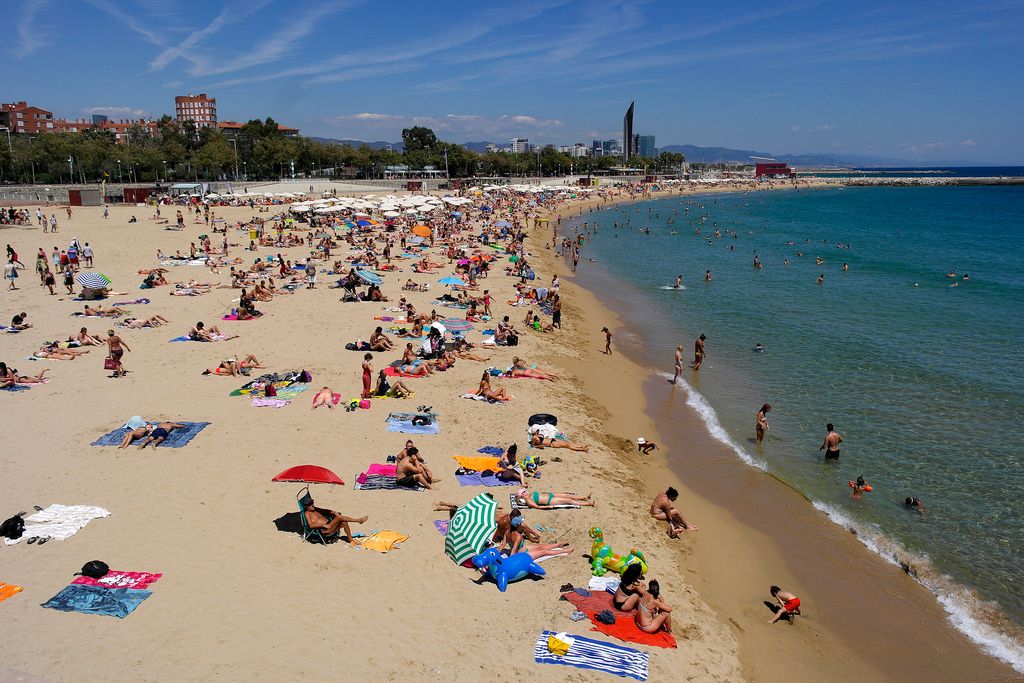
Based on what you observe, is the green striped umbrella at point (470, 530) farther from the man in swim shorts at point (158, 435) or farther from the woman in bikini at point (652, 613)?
the man in swim shorts at point (158, 435)

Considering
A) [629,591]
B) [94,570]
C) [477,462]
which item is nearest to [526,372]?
[477,462]

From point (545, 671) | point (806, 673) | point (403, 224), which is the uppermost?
point (403, 224)

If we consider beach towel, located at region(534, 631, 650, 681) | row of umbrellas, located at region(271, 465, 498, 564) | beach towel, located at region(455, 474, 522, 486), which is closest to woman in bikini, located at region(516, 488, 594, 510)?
beach towel, located at region(455, 474, 522, 486)

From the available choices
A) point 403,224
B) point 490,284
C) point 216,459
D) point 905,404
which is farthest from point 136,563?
point 403,224

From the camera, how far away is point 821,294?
28.6 meters

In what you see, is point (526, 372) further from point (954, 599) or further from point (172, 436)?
point (954, 599)

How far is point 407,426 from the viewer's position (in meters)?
11.0

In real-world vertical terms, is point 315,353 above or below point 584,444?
above

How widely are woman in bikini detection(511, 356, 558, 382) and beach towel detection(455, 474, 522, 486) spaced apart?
5114 millimetres

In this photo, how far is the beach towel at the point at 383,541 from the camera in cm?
731

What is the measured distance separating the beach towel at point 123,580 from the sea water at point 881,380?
29.7ft

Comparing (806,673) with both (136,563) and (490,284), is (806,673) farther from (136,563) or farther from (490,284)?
(490,284)

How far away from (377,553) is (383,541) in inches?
8.1

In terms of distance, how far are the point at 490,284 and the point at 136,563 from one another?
1999 centimetres
